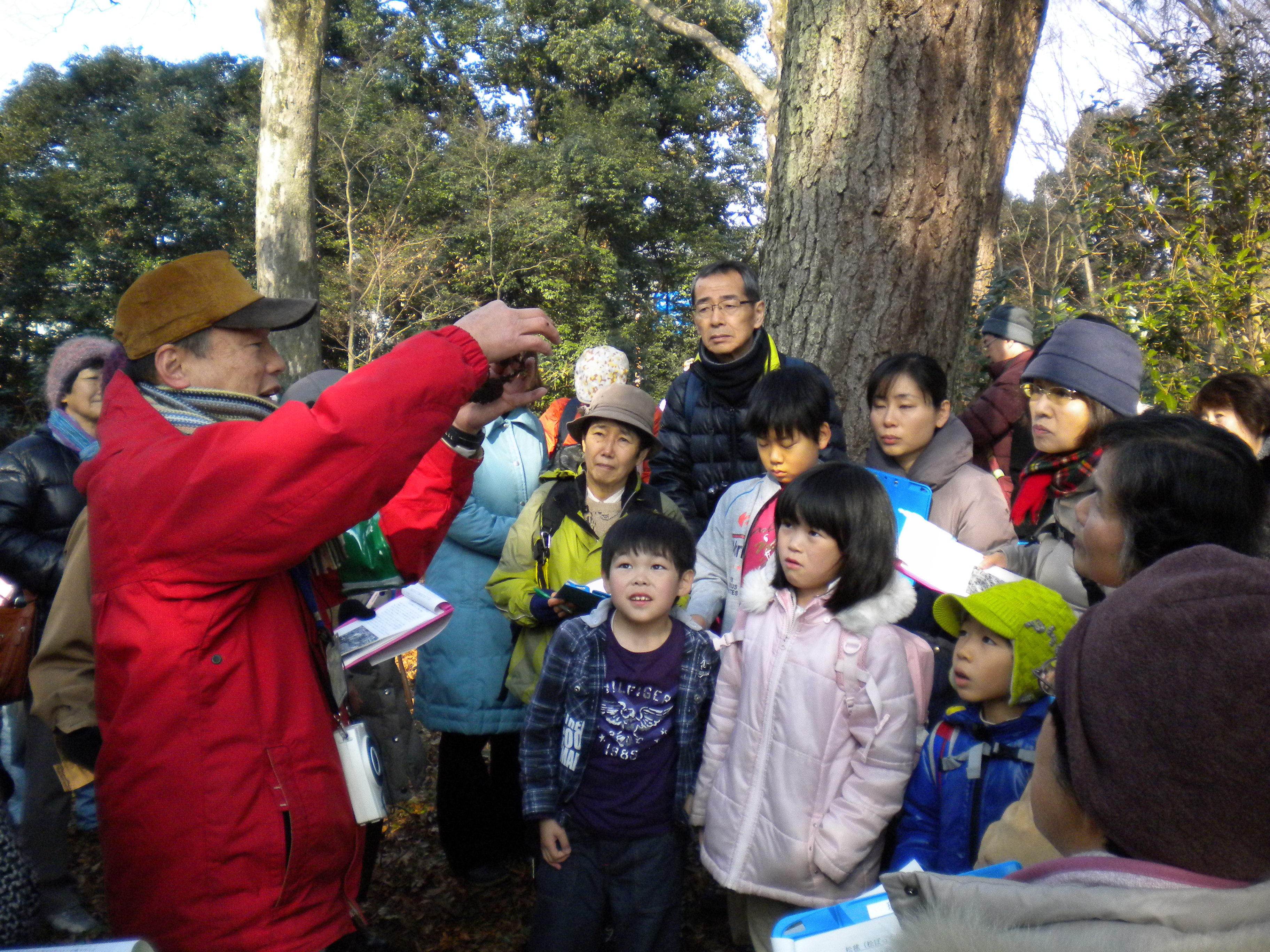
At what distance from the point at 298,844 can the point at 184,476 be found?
70 cm

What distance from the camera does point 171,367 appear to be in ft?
6.00

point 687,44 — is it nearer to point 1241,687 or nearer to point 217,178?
point 217,178

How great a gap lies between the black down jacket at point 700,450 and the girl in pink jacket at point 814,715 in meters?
0.91

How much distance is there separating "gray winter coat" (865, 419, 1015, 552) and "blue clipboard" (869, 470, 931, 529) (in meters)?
0.08

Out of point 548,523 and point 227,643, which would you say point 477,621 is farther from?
point 227,643

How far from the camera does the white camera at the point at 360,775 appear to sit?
1776 millimetres

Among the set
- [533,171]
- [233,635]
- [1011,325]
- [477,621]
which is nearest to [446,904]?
[477,621]

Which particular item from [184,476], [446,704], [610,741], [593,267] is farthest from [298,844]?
[593,267]

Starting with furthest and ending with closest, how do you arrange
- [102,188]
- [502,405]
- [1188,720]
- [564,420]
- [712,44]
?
[102,188] < [712,44] < [564,420] < [502,405] < [1188,720]

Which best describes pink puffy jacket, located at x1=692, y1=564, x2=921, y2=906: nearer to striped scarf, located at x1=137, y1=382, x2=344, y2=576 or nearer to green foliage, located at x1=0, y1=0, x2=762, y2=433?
striped scarf, located at x1=137, y1=382, x2=344, y2=576

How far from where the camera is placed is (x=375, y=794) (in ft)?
5.87

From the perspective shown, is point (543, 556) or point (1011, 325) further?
point (1011, 325)

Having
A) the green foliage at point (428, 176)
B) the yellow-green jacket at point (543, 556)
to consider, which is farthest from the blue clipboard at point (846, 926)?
the green foliage at point (428, 176)

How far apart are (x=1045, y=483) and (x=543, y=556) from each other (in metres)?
1.79
